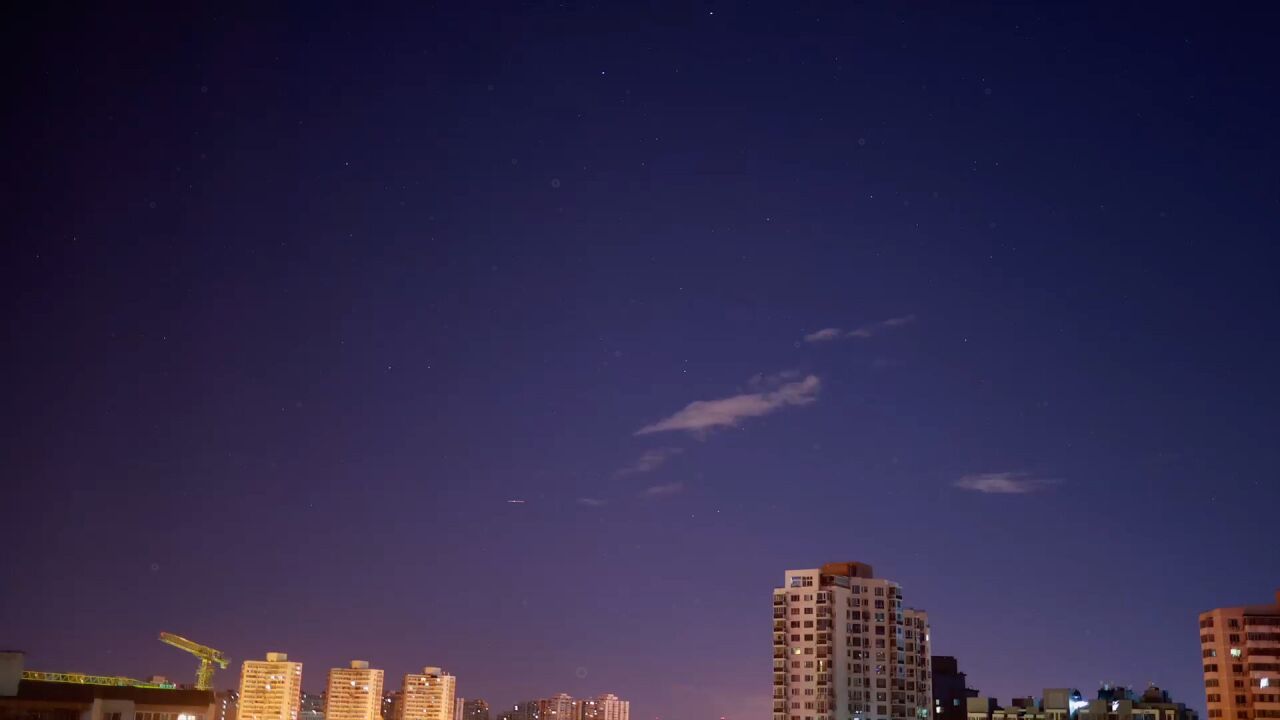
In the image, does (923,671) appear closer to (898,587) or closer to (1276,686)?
(898,587)

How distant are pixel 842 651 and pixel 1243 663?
1705 inches

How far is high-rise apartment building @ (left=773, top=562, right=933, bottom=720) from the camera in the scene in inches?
5399

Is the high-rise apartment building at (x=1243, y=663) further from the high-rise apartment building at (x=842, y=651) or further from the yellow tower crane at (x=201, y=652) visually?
the yellow tower crane at (x=201, y=652)

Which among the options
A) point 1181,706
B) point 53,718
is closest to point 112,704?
point 53,718

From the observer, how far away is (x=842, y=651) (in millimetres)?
138625

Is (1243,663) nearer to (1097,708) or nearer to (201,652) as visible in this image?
(1097,708)

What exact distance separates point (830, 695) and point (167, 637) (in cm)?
11097

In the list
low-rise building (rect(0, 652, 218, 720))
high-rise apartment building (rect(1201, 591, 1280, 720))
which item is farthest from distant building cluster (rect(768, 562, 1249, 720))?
low-rise building (rect(0, 652, 218, 720))

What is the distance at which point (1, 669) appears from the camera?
7606cm

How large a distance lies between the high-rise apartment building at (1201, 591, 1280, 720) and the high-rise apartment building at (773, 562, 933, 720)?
110 feet

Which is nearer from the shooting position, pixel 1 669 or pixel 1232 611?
pixel 1 669

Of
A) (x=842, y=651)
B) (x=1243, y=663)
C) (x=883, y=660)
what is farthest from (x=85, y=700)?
(x=1243, y=663)

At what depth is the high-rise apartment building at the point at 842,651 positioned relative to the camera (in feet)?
450

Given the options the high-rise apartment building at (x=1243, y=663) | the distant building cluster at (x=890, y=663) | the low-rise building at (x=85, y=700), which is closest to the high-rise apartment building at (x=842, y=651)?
the distant building cluster at (x=890, y=663)
